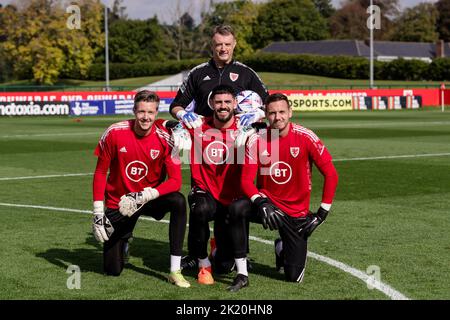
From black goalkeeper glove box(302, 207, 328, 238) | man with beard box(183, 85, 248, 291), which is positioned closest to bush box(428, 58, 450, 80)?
man with beard box(183, 85, 248, 291)

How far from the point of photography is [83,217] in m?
11.5

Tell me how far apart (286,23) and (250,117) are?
124653 millimetres

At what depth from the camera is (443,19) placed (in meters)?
135

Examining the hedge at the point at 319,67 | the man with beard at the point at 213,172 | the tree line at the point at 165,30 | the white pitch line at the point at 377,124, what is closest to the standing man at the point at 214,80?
the man with beard at the point at 213,172

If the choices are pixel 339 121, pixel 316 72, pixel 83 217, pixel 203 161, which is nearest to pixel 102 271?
pixel 203 161

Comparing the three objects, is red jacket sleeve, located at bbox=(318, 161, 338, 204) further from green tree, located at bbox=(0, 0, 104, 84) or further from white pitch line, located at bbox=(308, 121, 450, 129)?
green tree, located at bbox=(0, 0, 104, 84)

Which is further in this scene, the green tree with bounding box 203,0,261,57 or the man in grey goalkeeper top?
the green tree with bounding box 203,0,261,57

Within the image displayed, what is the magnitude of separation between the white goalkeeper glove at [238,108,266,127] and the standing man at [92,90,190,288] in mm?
727

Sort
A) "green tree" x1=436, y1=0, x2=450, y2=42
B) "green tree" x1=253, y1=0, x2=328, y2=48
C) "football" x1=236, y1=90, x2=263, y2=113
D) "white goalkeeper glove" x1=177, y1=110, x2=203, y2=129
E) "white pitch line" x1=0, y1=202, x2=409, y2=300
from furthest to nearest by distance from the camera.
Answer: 1. "green tree" x1=436, y1=0, x2=450, y2=42
2. "green tree" x1=253, y1=0, x2=328, y2=48
3. "football" x1=236, y1=90, x2=263, y2=113
4. "white goalkeeper glove" x1=177, y1=110, x2=203, y2=129
5. "white pitch line" x1=0, y1=202, x2=409, y2=300

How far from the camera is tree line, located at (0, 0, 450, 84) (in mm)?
74312

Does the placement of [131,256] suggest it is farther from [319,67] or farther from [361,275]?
[319,67]

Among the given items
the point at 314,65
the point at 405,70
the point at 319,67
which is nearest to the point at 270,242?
the point at 405,70

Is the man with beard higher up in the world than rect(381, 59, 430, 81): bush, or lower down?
lower down

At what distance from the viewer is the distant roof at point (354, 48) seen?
120m
